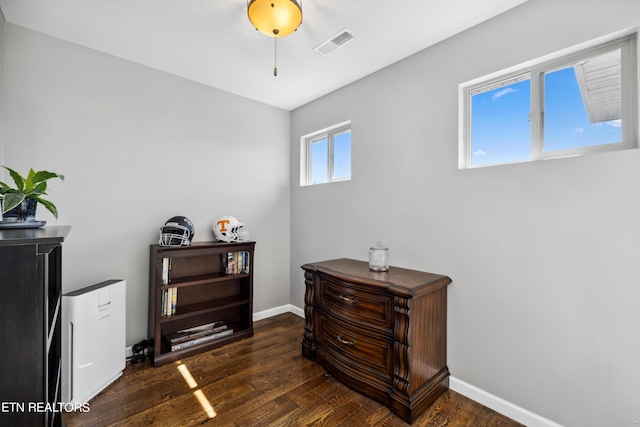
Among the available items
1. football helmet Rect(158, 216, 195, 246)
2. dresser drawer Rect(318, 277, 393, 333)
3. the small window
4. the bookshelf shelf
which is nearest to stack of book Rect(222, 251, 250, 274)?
the bookshelf shelf

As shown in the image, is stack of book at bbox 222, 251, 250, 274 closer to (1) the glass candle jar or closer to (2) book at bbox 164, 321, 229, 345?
(2) book at bbox 164, 321, 229, 345

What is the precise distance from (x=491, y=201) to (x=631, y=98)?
0.84 meters

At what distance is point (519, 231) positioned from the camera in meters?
1.83

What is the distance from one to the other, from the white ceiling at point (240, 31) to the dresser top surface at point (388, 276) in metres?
1.80

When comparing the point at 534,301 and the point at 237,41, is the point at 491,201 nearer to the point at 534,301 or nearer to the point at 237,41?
the point at 534,301

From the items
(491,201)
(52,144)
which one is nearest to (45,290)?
(52,144)

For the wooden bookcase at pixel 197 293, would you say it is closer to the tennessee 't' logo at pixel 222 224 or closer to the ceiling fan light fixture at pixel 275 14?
the tennessee 't' logo at pixel 222 224

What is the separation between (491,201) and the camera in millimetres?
1952

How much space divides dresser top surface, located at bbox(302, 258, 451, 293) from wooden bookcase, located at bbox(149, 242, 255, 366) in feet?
3.10

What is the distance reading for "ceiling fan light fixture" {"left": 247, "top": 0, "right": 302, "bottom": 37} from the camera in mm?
1591

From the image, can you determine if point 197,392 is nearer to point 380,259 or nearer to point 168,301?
point 168,301

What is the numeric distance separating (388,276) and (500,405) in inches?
41.6

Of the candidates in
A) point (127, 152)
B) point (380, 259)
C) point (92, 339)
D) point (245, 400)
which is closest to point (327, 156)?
point (380, 259)

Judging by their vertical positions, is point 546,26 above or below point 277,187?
above
